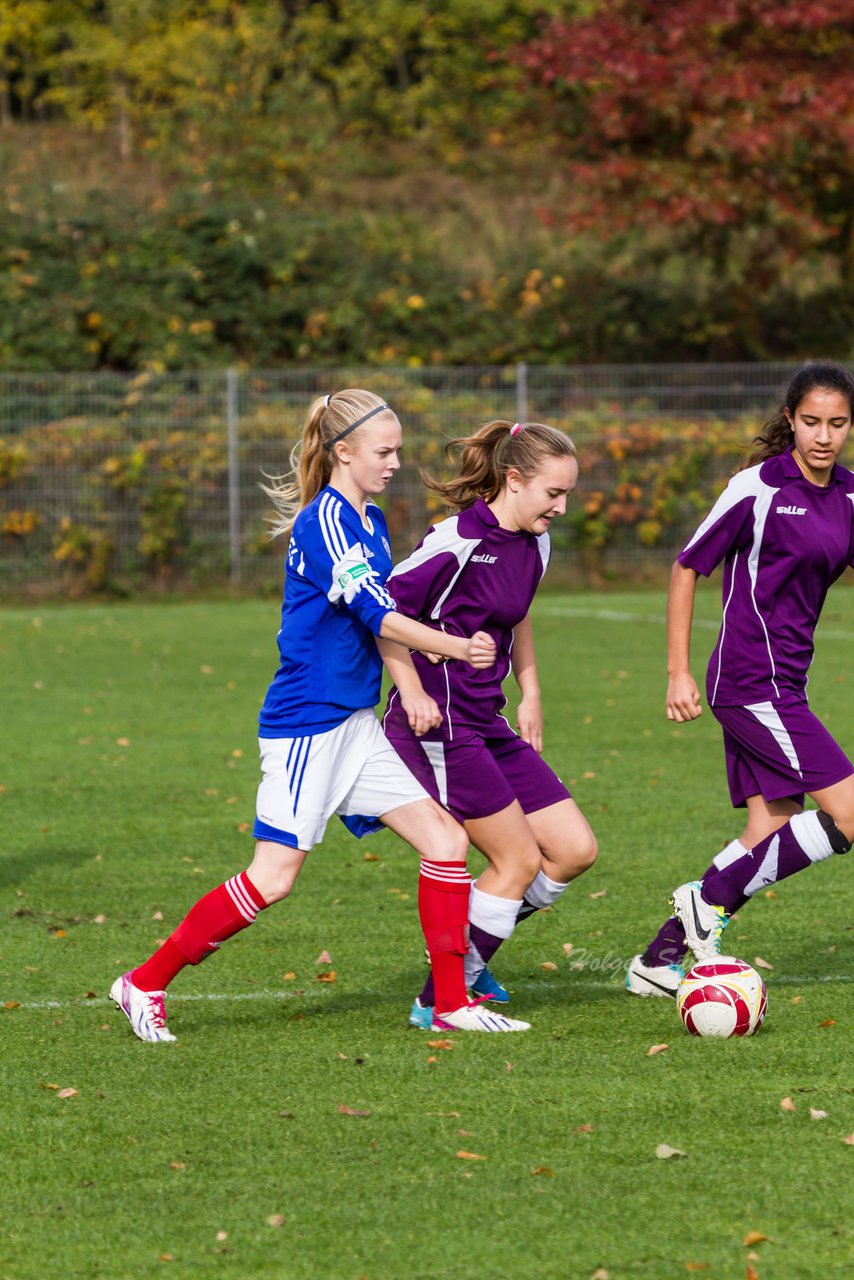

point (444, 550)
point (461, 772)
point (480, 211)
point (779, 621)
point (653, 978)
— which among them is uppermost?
point (480, 211)

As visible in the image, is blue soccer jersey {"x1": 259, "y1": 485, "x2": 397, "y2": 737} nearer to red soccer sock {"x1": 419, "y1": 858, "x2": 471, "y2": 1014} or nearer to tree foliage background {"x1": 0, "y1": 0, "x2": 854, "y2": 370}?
red soccer sock {"x1": 419, "y1": 858, "x2": 471, "y2": 1014}

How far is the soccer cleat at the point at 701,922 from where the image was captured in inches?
218

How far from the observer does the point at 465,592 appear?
5.21m

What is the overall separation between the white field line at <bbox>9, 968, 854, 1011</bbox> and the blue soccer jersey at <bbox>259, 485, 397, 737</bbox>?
3.44ft

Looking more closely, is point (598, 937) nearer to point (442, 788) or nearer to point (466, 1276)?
point (442, 788)

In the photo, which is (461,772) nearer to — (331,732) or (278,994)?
(331,732)

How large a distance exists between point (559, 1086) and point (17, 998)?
6.34 ft

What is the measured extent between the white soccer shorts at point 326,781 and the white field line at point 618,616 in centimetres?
1210

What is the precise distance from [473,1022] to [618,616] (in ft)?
44.9

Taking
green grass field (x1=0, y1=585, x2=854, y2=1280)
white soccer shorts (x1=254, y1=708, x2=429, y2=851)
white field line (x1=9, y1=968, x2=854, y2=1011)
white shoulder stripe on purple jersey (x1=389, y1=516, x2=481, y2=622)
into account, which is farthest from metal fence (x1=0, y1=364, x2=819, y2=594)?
white soccer shorts (x1=254, y1=708, x2=429, y2=851)

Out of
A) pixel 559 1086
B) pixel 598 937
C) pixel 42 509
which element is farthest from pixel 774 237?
pixel 559 1086

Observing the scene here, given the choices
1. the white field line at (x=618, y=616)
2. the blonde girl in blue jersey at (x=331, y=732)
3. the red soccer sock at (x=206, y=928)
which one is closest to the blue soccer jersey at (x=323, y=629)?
the blonde girl in blue jersey at (x=331, y=732)

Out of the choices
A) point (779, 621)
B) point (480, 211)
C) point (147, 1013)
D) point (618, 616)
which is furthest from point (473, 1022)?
point (480, 211)

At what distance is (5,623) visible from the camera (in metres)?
18.9
